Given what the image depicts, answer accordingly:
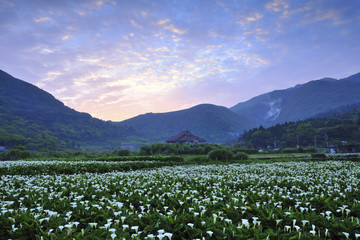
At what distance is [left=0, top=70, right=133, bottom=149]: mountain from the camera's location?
11471cm

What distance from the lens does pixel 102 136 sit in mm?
160500

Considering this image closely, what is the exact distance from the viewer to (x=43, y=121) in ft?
468

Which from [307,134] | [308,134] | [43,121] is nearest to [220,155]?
[307,134]

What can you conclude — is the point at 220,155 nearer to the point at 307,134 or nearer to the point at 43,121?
the point at 307,134

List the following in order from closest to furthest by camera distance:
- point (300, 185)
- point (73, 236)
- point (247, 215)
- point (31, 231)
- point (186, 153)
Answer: point (73, 236), point (31, 231), point (247, 215), point (300, 185), point (186, 153)

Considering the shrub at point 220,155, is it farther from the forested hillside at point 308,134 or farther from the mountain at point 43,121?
the mountain at point 43,121

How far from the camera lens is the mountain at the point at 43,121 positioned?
114713mm

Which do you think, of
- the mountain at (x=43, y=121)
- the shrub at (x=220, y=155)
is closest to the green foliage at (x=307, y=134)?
A: the shrub at (x=220, y=155)

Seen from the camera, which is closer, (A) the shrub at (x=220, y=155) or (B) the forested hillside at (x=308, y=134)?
(A) the shrub at (x=220, y=155)

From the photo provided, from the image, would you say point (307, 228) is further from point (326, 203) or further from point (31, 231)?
point (31, 231)

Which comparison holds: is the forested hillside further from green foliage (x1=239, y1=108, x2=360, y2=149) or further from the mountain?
the mountain

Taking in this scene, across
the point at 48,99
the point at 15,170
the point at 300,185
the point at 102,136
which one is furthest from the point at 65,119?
the point at 300,185

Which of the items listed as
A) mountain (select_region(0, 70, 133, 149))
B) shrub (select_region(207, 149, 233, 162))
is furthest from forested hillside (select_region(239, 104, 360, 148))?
mountain (select_region(0, 70, 133, 149))

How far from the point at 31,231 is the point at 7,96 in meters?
203
